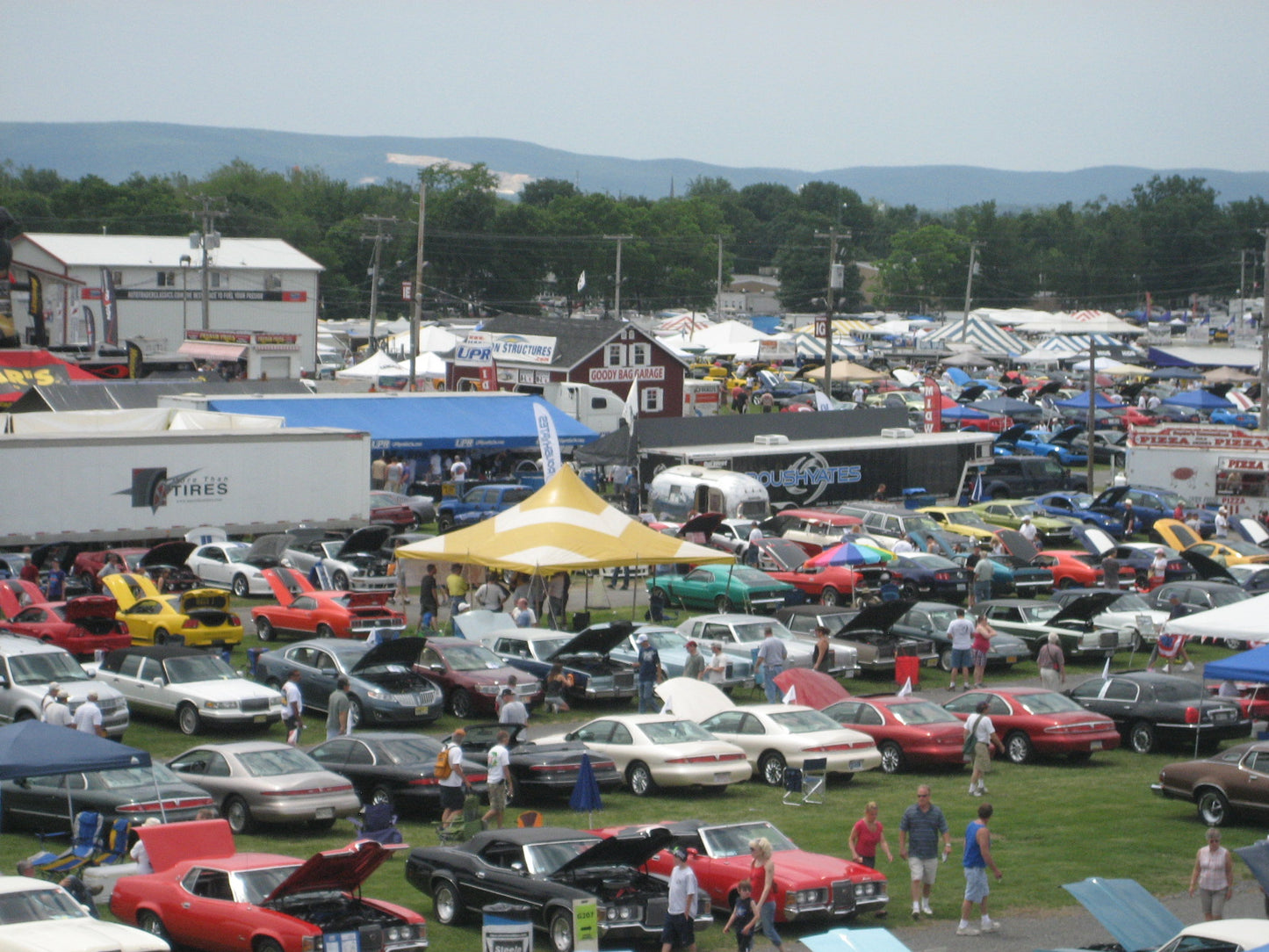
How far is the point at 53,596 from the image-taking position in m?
30.6

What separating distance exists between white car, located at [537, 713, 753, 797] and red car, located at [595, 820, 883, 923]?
3.93 meters

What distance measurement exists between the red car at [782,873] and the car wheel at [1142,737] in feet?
29.5

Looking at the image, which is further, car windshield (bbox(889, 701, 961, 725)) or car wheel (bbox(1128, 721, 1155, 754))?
car wheel (bbox(1128, 721, 1155, 754))

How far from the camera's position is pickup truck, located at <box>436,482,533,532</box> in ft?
135

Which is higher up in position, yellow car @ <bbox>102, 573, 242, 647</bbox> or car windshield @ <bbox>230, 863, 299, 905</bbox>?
car windshield @ <bbox>230, 863, 299, 905</bbox>

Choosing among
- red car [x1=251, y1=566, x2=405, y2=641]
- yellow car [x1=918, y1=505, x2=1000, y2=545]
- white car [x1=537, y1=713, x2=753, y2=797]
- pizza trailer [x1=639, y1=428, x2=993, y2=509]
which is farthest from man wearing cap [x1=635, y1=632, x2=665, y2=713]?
pizza trailer [x1=639, y1=428, x2=993, y2=509]

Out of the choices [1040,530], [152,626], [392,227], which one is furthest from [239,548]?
[392,227]

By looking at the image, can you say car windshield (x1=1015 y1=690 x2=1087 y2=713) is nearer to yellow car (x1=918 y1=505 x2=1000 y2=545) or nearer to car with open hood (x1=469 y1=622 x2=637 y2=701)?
car with open hood (x1=469 y1=622 x2=637 y2=701)

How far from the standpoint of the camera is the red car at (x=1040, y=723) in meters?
21.4

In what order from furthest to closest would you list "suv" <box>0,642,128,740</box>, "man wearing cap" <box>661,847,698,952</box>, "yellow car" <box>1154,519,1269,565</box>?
1. "yellow car" <box>1154,519,1269,565</box>
2. "suv" <box>0,642,128,740</box>
3. "man wearing cap" <box>661,847,698,952</box>

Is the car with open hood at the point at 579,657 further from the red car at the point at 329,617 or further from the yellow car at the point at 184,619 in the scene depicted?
the yellow car at the point at 184,619

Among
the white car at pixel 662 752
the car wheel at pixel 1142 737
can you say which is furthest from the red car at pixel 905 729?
the car wheel at pixel 1142 737

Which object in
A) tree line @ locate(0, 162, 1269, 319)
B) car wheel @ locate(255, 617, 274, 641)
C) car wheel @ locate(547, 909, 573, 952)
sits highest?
tree line @ locate(0, 162, 1269, 319)

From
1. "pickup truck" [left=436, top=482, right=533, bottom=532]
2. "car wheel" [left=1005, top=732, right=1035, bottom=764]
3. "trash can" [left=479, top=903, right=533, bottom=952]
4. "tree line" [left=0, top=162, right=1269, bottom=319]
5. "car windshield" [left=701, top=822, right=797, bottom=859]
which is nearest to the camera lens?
"trash can" [left=479, top=903, right=533, bottom=952]
